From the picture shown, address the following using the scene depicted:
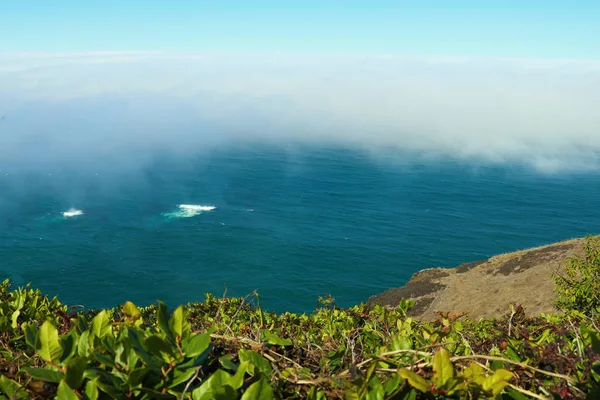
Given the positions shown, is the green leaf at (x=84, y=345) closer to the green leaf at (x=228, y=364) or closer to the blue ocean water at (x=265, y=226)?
the green leaf at (x=228, y=364)

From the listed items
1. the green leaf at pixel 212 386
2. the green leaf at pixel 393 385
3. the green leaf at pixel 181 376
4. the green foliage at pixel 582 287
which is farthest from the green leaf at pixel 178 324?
the green foliage at pixel 582 287

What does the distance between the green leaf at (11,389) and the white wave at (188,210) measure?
332ft

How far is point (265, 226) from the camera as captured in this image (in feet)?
315

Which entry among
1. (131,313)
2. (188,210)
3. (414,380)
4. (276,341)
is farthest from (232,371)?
(188,210)

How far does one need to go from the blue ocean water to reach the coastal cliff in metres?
15.1

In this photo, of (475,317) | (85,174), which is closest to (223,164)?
(85,174)

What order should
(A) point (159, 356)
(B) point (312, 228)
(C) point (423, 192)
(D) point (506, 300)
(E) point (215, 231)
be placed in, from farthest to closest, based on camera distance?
(C) point (423, 192) → (B) point (312, 228) → (E) point (215, 231) → (D) point (506, 300) → (A) point (159, 356)

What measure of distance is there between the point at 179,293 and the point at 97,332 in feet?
209

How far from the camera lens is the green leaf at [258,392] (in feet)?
7.75

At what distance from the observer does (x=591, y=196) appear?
441ft

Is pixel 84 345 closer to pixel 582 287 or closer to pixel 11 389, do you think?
pixel 11 389

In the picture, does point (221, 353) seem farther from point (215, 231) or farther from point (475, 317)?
point (215, 231)

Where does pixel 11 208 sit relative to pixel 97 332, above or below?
below

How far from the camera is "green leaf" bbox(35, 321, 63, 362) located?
2918 millimetres
